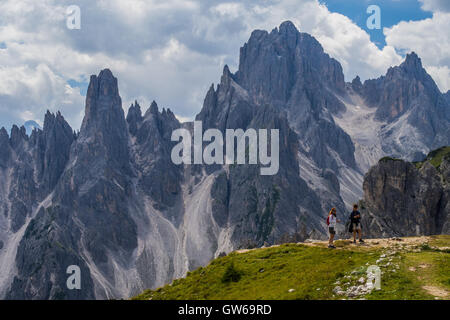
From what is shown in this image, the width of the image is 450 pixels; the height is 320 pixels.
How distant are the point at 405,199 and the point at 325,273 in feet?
360

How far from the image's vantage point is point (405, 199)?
128 metres

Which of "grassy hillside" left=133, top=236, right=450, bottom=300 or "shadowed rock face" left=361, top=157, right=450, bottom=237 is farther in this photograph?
"shadowed rock face" left=361, top=157, right=450, bottom=237

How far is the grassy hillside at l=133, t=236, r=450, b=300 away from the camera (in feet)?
83.0

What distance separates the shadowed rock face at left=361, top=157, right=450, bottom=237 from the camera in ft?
390

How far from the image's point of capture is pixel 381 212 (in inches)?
5133

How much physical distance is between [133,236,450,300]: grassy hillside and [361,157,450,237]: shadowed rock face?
88.0 metres

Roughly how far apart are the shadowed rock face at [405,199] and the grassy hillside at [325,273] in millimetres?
88023

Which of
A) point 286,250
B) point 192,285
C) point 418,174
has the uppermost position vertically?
point 418,174
